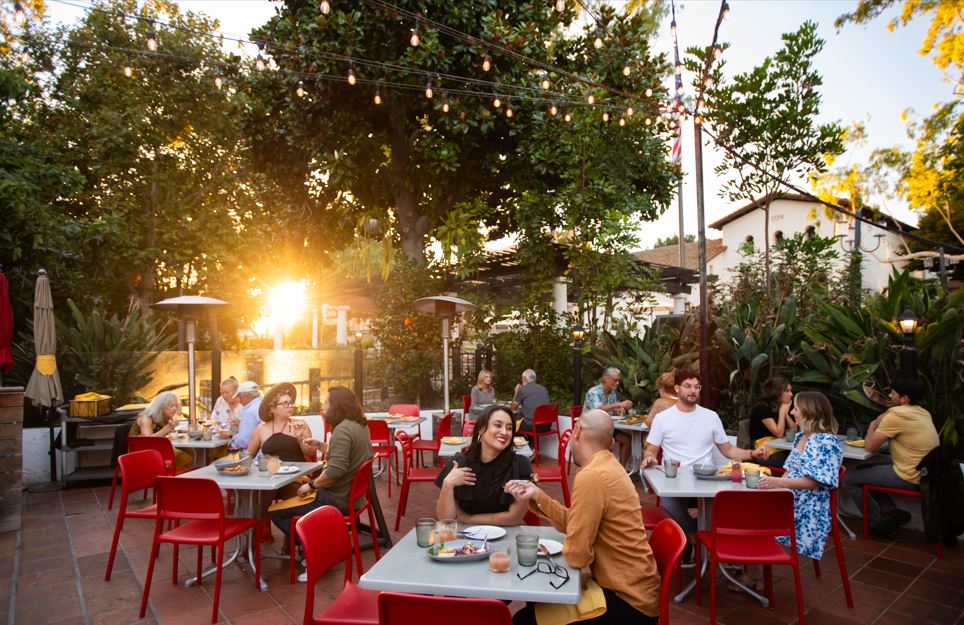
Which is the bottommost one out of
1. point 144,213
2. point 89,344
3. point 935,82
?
point 89,344

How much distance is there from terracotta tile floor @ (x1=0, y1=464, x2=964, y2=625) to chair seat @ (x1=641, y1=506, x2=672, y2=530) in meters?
0.53

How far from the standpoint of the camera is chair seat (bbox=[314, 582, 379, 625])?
2586 mm

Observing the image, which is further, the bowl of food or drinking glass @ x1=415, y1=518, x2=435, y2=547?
the bowl of food

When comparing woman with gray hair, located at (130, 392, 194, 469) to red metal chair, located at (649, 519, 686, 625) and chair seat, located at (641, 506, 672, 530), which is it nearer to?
chair seat, located at (641, 506, 672, 530)

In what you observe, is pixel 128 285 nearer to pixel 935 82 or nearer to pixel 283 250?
pixel 283 250

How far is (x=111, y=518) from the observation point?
6027 mm

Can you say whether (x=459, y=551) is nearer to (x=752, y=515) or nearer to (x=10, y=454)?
(x=752, y=515)

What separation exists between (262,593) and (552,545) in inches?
98.4

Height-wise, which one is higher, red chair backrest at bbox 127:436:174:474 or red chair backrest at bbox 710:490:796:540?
red chair backrest at bbox 127:436:174:474

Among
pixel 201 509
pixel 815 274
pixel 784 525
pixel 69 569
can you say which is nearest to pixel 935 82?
pixel 815 274

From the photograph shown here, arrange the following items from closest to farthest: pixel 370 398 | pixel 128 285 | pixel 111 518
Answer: pixel 111 518
pixel 370 398
pixel 128 285

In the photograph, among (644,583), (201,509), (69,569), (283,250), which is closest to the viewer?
(644,583)

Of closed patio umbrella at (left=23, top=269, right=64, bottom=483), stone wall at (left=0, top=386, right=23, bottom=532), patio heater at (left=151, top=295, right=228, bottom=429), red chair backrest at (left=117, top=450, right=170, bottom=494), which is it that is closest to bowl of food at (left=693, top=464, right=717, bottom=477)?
red chair backrest at (left=117, top=450, right=170, bottom=494)

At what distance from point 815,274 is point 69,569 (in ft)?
43.6
